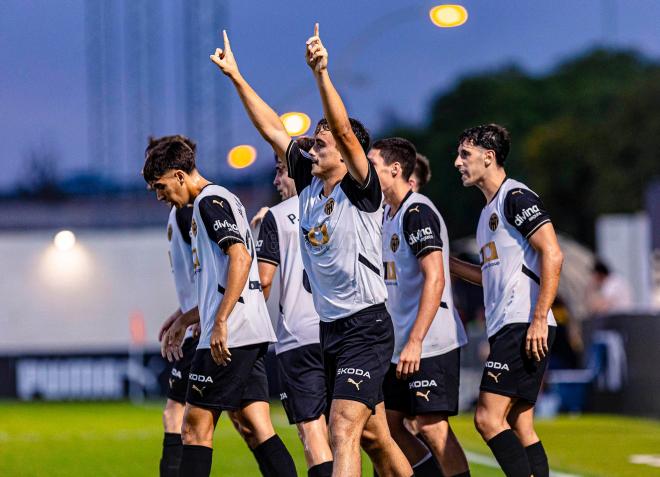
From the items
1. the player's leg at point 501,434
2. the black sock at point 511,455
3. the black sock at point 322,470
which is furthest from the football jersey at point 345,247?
the black sock at point 511,455

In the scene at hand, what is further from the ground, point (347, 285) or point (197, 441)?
point (347, 285)

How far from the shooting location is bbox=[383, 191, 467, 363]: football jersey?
30.0 ft

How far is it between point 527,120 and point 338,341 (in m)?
97.4

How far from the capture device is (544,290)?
28.7ft

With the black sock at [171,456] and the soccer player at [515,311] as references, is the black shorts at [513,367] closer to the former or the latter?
the soccer player at [515,311]

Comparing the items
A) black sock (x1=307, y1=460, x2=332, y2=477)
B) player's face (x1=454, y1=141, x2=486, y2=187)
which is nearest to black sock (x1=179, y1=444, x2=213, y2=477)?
black sock (x1=307, y1=460, x2=332, y2=477)

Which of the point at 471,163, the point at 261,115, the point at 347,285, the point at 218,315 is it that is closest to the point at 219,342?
the point at 218,315

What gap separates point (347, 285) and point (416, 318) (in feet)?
3.13

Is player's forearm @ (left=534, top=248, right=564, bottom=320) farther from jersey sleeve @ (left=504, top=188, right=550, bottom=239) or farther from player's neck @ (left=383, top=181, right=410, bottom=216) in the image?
player's neck @ (left=383, top=181, right=410, bottom=216)

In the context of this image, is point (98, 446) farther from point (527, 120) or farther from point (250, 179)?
point (527, 120)

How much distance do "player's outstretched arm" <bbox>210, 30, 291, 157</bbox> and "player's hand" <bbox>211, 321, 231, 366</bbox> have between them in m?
1.13

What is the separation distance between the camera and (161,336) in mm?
9648

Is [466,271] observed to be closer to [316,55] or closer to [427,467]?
[427,467]

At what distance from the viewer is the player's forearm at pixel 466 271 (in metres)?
9.76
